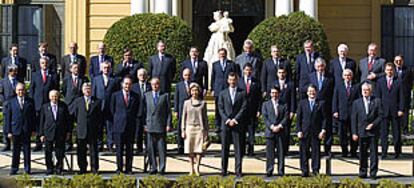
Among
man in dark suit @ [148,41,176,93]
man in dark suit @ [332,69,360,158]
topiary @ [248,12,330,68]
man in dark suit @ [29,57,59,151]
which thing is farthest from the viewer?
topiary @ [248,12,330,68]

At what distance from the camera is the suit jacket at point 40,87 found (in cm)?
1584

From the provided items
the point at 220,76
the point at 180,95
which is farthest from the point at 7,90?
the point at 220,76

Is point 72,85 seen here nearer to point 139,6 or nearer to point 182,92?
point 182,92

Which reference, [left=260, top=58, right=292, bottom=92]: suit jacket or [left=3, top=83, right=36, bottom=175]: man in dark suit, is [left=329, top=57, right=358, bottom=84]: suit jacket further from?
[left=3, top=83, right=36, bottom=175]: man in dark suit

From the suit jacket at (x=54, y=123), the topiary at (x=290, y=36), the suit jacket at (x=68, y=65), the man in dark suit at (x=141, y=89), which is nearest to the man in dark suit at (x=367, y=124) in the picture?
the man in dark suit at (x=141, y=89)

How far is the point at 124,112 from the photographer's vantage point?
46.6 ft

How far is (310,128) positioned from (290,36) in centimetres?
780

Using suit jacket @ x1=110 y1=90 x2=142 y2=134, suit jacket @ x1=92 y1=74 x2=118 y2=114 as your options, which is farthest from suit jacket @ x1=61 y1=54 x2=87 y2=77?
suit jacket @ x1=110 y1=90 x2=142 y2=134

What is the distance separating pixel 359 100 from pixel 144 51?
9098 millimetres

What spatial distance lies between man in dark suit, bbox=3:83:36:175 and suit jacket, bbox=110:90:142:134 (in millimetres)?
1327

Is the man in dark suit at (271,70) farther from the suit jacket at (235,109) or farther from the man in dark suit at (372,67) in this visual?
the suit jacket at (235,109)

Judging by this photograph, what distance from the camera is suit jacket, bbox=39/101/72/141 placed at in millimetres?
13984

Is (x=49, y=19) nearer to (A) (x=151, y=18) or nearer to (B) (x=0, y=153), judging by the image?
(A) (x=151, y=18)

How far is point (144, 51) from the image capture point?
2189 cm
